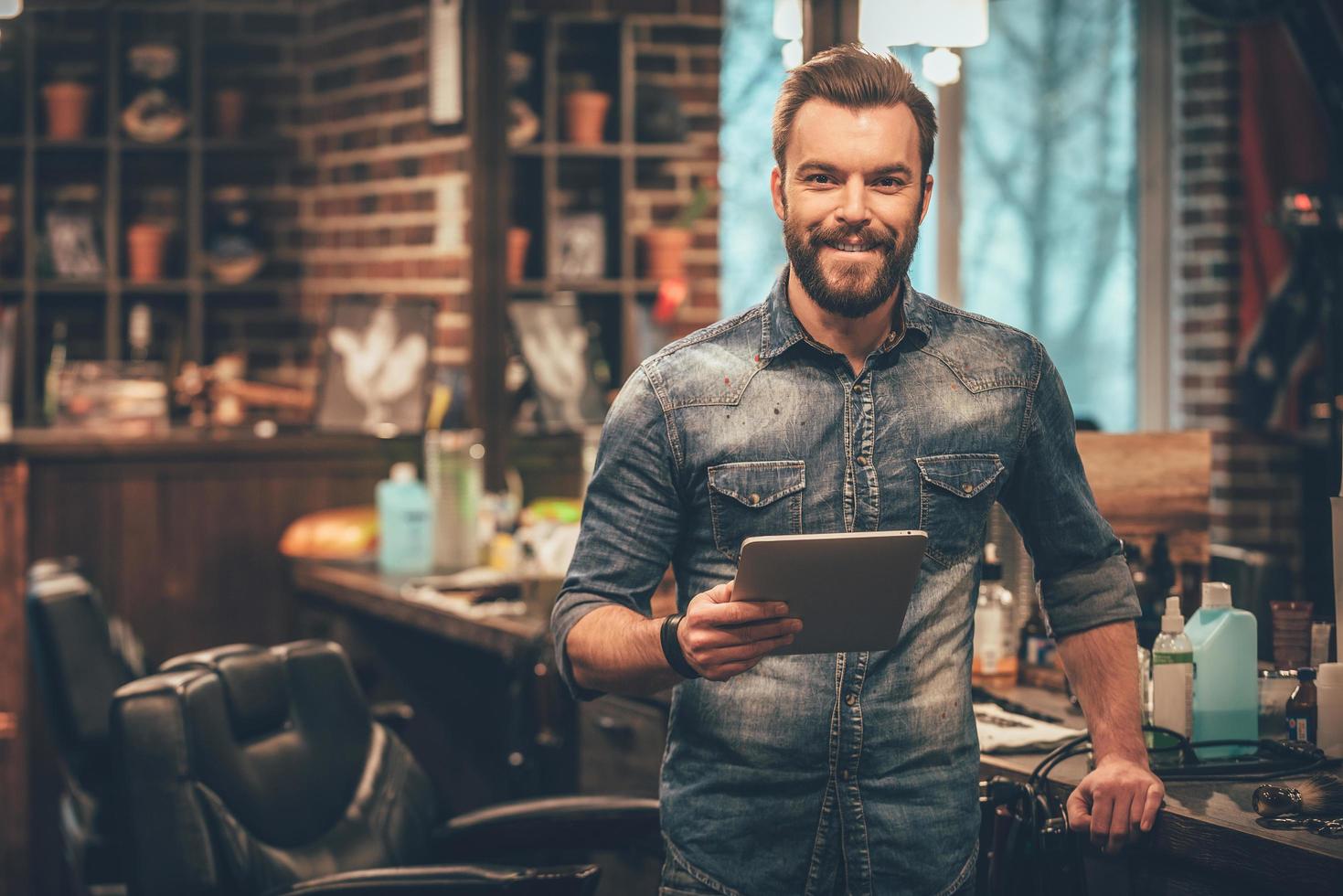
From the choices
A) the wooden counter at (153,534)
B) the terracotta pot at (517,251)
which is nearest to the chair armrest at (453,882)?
the wooden counter at (153,534)

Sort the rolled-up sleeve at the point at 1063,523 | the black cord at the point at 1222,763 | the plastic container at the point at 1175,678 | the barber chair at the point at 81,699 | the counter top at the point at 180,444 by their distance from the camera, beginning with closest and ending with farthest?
the rolled-up sleeve at the point at 1063,523 → the black cord at the point at 1222,763 → the plastic container at the point at 1175,678 → the barber chair at the point at 81,699 → the counter top at the point at 180,444

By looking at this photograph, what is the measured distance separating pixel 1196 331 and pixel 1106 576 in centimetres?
415

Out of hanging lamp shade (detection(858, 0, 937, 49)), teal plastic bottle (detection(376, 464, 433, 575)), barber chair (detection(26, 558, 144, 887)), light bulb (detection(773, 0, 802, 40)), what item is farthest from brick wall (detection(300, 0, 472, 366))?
hanging lamp shade (detection(858, 0, 937, 49))

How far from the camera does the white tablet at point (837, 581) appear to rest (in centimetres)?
149

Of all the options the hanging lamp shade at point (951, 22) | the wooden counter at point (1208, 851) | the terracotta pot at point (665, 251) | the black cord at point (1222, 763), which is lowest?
the wooden counter at point (1208, 851)

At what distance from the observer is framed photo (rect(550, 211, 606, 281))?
5270 millimetres

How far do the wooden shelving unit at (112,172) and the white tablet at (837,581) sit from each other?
4.70 meters

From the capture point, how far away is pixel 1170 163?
597 centimetres

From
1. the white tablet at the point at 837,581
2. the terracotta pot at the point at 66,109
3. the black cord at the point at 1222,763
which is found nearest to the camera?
the white tablet at the point at 837,581

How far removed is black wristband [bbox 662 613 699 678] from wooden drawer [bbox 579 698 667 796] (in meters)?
1.12

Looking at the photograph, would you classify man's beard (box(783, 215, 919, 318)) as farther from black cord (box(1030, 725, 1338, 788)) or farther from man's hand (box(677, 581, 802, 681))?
black cord (box(1030, 725, 1338, 788))

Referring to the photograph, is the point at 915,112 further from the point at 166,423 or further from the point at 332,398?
the point at 166,423

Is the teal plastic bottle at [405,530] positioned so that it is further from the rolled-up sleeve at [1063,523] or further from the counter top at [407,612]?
the rolled-up sleeve at [1063,523]

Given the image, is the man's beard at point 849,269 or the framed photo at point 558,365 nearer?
the man's beard at point 849,269
